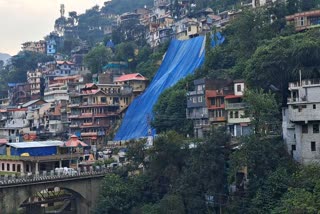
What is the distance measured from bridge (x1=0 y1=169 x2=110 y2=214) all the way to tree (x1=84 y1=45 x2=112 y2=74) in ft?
120

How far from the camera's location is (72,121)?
252ft

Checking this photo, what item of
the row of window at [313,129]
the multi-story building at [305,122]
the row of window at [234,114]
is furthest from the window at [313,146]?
the row of window at [234,114]

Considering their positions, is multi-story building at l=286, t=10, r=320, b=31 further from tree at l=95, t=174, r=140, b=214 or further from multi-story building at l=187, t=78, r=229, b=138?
tree at l=95, t=174, r=140, b=214

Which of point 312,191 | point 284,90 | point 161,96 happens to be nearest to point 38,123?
point 161,96

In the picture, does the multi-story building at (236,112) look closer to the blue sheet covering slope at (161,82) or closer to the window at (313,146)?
the window at (313,146)

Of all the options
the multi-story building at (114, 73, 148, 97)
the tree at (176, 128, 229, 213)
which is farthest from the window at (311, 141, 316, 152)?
the multi-story building at (114, 73, 148, 97)

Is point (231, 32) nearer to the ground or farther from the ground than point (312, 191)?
farther from the ground

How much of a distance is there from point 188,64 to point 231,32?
7.85m

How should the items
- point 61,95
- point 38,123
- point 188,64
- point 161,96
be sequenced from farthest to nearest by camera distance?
point 61,95 < point 38,123 < point 188,64 < point 161,96

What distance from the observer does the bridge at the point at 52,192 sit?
154 ft

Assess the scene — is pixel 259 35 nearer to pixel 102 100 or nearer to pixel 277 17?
pixel 277 17

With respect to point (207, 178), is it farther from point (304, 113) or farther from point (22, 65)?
point (22, 65)

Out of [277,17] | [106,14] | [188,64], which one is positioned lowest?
[188,64]

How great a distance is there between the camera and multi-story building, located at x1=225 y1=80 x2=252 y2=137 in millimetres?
51812
